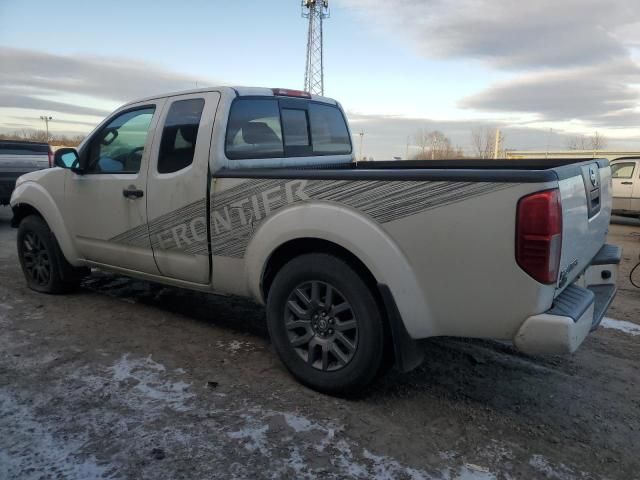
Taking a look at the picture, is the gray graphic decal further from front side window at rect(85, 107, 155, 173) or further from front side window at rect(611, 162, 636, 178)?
front side window at rect(611, 162, 636, 178)

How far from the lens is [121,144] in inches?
179

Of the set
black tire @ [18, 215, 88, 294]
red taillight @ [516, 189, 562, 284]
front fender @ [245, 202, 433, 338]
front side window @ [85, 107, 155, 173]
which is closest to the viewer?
red taillight @ [516, 189, 562, 284]

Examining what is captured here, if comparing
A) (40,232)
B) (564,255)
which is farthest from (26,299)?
(564,255)

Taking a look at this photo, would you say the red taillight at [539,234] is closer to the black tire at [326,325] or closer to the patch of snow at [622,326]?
the black tire at [326,325]

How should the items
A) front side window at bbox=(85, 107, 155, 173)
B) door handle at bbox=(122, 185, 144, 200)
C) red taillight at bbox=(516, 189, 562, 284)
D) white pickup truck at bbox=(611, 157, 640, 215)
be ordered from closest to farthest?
1. red taillight at bbox=(516, 189, 562, 284)
2. door handle at bbox=(122, 185, 144, 200)
3. front side window at bbox=(85, 107, 155, 173)
4. white pickup truck at bbox=(611, 157, 640, 215)

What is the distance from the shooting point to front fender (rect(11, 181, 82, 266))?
16.3ft

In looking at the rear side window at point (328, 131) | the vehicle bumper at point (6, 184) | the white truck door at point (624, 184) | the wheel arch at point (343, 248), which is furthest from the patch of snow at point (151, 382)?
the white truck door at point (624, 184)

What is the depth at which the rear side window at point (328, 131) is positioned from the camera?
4703 millimetres

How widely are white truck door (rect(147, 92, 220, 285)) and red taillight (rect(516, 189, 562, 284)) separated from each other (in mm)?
2162

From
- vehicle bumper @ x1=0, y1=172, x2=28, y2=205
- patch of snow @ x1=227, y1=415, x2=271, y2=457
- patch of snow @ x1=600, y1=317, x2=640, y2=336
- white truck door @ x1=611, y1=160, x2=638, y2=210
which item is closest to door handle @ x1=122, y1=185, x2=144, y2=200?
patch of snow @ x1=227, y1=415, x2=271, y2=457

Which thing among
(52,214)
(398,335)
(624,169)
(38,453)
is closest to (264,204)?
(398,335)

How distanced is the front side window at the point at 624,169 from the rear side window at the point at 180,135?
12.5m

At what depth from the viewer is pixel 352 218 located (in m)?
3.00

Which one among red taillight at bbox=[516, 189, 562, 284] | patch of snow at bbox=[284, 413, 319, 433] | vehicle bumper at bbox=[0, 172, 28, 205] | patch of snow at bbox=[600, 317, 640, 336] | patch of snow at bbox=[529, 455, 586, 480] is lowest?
patch of snow at bbox=[529, 455, 586, 480]
